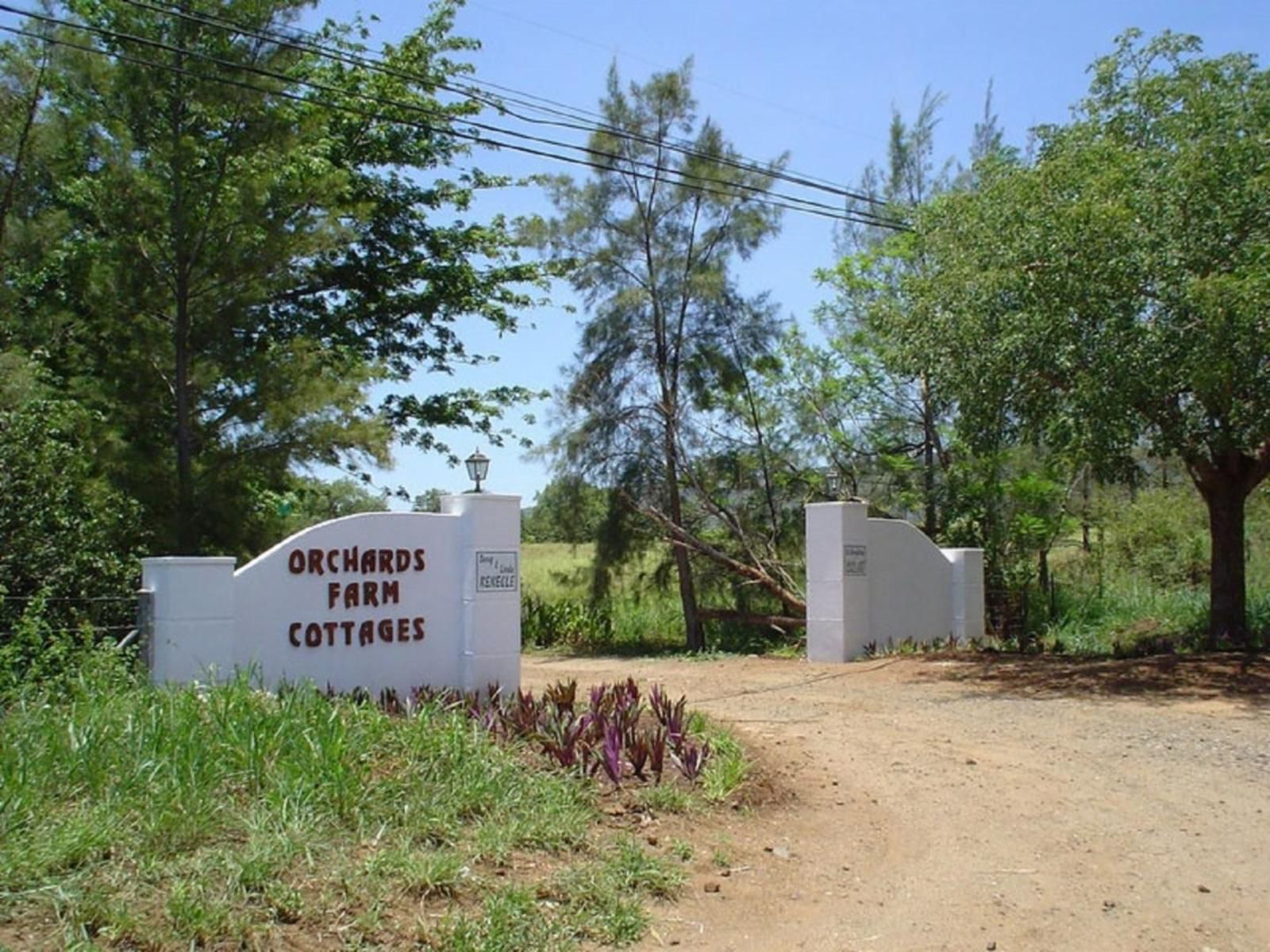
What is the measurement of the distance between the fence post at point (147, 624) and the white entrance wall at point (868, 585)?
398 inches

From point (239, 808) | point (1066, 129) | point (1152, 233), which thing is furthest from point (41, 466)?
point (1066, 129)

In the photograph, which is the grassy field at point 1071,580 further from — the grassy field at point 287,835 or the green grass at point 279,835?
the green grass at point 279,835

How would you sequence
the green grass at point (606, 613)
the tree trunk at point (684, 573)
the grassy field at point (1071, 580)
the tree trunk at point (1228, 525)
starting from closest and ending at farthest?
the tree trunk at point (1228, 525), the grassy field at point (1071, 580), the tree trunk at point (684, 573), the green grass at point (606, 613)

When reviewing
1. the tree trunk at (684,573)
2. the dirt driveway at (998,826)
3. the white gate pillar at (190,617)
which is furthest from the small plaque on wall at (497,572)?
the tree trunk at (684,573)

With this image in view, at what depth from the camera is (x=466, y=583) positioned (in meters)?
12.2

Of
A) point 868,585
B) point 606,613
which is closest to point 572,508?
point 606,613

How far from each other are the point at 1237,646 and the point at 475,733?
38.0 ft

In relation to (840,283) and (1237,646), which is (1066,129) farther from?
(840,283)

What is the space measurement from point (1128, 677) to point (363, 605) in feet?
27.9

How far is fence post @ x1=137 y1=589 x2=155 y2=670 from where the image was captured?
9742mm

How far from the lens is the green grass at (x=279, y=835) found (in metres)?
5.21

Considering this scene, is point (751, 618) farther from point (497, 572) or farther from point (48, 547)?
point (48, 547)

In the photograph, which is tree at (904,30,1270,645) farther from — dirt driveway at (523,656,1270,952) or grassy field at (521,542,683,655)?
grassy field at (521,542,683,655)

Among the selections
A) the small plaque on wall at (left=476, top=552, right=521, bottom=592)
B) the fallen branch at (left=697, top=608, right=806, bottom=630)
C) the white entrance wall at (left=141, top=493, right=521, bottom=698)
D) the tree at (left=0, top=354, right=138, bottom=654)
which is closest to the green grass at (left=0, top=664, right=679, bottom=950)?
the tree at (left=0, top=354, right=138, bottom=654)
